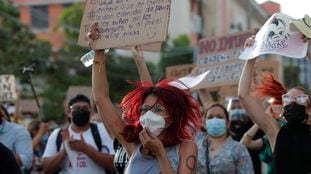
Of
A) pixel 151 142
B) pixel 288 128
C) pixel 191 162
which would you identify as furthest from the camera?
pixel 288 128

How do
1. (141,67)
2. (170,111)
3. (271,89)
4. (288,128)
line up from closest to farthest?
(170,111) < (141,67) < (288,128) < (271,89)

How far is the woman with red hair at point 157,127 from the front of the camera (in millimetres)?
4566

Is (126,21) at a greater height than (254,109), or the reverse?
(126,21)

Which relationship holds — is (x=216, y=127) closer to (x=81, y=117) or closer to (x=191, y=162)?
(x=81, y=117)

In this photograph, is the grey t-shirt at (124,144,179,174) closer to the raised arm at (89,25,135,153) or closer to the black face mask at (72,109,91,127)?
the raised arm at (89,25,135,153)

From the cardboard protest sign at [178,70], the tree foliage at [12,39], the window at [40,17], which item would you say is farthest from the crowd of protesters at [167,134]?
the window at [40,17]

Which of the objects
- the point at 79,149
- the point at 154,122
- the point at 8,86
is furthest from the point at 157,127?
the point at 8,86

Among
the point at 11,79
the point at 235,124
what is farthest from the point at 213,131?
the point at 11,79

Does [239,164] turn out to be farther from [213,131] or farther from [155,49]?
[155,49]

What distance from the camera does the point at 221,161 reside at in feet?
22.1

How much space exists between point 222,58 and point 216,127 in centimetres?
261

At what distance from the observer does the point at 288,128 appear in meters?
6.07

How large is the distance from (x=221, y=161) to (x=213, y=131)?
375 mm

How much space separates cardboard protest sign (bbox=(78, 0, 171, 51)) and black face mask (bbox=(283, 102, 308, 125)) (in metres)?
1.56
